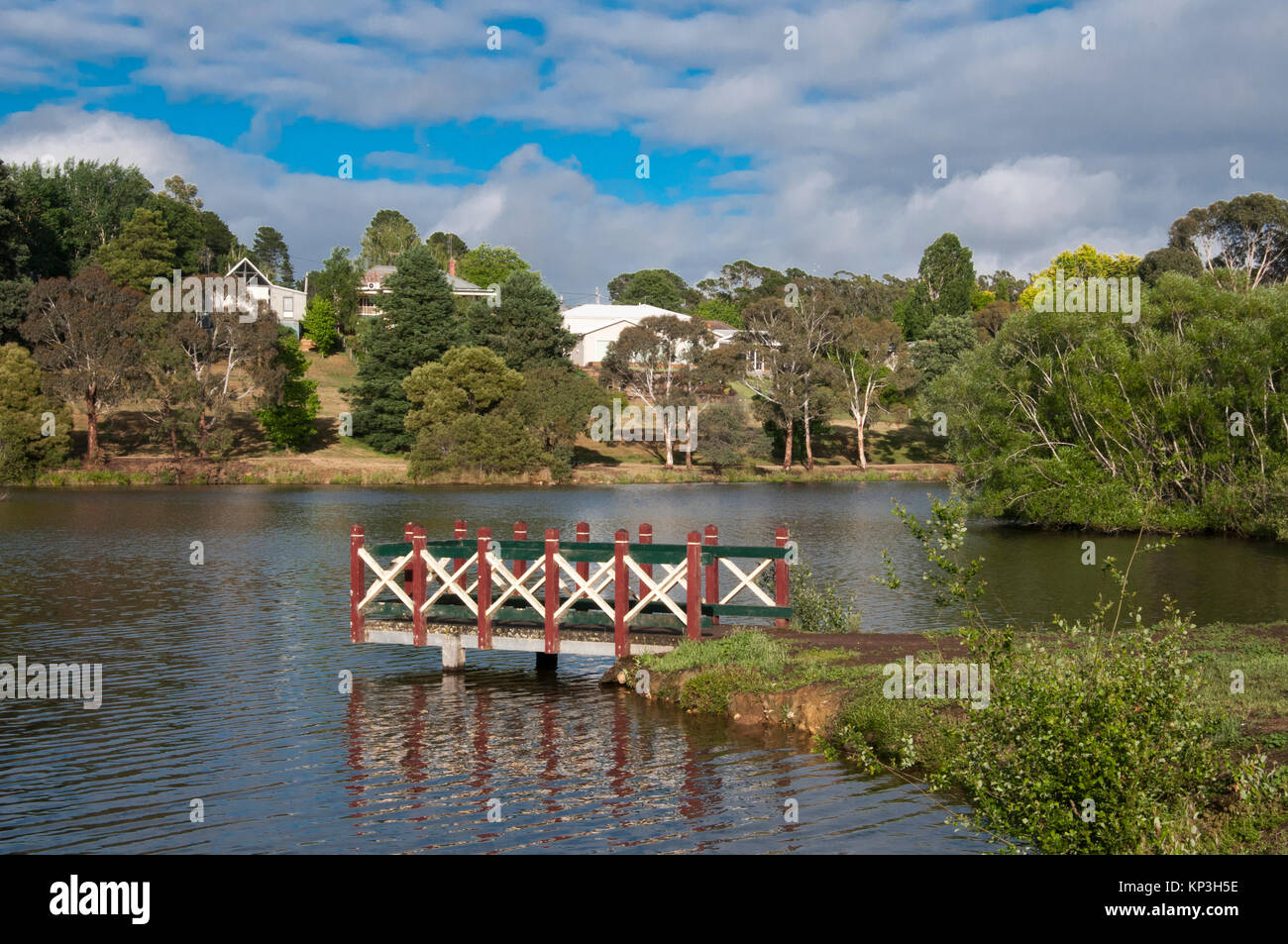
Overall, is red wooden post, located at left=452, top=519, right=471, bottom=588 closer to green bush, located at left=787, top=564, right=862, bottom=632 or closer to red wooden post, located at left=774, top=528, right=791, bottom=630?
red wooden post, located at left=774, top=528, right=791, bottom=630

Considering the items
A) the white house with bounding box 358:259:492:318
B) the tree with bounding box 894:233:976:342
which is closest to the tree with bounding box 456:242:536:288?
the white house with bounding box 358:259:492:318

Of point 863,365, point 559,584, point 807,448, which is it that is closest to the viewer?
point 559,584

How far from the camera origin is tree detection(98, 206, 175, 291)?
322 ft

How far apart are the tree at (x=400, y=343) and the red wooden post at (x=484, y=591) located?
66624mm

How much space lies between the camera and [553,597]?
19.0 metres

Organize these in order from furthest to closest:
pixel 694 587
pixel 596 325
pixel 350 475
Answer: pixel 596 325 < pixel 350 475 < pixel 694 587

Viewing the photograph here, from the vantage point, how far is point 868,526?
5094 centimetres

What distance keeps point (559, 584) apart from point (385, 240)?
145445 mm

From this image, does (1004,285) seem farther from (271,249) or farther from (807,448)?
(271,249)

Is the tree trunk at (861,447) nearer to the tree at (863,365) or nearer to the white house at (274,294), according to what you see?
the tree at (863,365)

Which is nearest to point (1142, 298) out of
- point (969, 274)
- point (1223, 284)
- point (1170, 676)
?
point (1223, 284)

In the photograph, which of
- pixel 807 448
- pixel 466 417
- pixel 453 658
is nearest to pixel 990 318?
pixel 807 448
